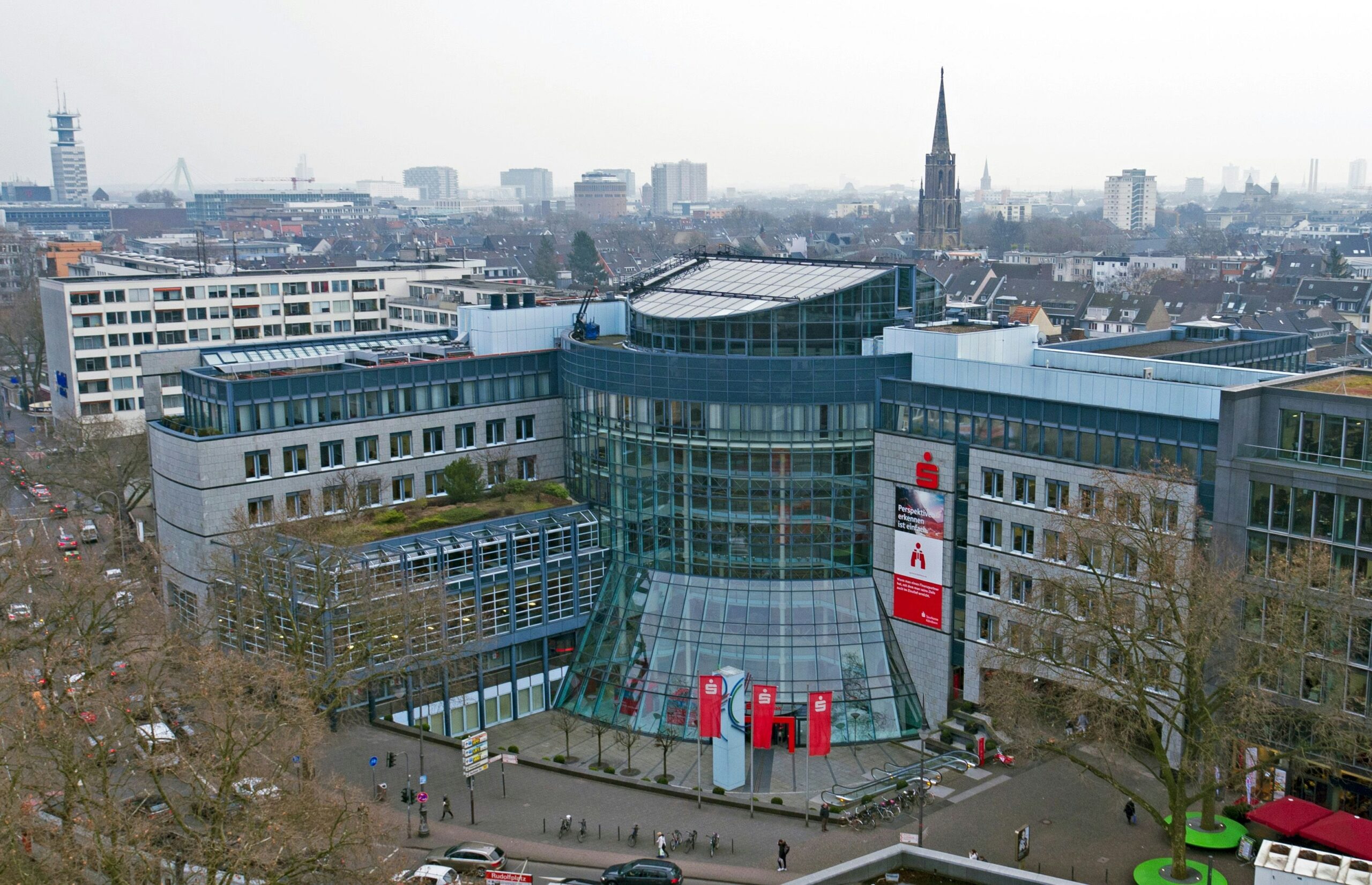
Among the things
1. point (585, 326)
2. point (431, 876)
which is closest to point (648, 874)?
point (431, 876)

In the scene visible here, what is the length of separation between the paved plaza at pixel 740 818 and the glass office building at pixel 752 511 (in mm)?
3914

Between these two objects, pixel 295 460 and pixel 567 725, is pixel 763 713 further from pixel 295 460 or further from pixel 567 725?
pixel 295 460

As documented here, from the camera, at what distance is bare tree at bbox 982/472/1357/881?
46.8m

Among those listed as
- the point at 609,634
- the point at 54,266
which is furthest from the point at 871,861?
the point at 54,266

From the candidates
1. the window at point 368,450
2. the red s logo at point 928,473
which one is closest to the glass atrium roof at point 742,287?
the red s logo at point 928,473

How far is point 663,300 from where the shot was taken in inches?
2982

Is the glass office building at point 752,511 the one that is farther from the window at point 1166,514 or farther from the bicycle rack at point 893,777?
the window at point 1166,514

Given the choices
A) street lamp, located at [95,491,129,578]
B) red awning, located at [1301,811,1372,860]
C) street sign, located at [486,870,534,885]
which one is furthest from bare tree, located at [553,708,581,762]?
street lamp, located at [95,491,129,578]

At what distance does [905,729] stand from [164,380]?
78.8m

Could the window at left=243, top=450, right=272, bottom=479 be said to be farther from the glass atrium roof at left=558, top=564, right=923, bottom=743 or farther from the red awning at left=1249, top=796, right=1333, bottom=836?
the red awning at left=1249, top=796, right=1333, bottom=836

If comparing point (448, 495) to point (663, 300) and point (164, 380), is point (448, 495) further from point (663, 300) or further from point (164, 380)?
point (164, 380)

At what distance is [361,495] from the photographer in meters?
72.8

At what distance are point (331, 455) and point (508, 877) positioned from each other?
33231mm

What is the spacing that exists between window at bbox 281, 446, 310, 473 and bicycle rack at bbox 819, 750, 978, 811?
1327 inches
